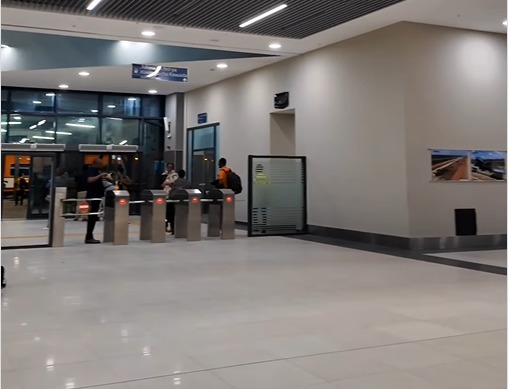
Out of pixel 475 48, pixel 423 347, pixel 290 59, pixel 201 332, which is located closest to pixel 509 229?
pixel 423 347

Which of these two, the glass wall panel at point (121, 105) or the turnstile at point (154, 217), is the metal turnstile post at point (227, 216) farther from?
the glass wall panel at point (121, 105)

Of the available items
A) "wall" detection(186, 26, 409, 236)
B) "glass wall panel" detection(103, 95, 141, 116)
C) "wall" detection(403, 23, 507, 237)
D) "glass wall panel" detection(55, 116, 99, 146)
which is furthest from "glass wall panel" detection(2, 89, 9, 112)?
"wall" detection(403, 23, 507, 237)

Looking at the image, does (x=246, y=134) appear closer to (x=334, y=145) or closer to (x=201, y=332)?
(x=334, y=145)

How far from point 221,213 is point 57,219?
3.34 m

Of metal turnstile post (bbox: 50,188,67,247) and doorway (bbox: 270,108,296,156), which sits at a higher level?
doorway (bbox: 270,108,296,156)

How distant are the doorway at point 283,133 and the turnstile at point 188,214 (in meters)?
3.29

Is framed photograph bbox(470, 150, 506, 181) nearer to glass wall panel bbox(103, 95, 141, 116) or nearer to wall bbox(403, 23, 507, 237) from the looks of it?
wall bbox(403, 23, 507, 237)

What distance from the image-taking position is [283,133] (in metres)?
13.6

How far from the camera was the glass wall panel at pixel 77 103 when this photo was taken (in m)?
17.4

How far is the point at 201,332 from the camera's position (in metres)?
4.05

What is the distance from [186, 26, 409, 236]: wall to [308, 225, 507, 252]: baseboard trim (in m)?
0.13

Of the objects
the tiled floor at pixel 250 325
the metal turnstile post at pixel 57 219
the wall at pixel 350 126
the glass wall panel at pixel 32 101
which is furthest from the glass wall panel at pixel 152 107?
the tiled floor at pixel 250 325

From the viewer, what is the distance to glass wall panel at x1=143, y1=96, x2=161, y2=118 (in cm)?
1844

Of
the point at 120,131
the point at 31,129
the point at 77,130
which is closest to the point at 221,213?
the point at 120,131
